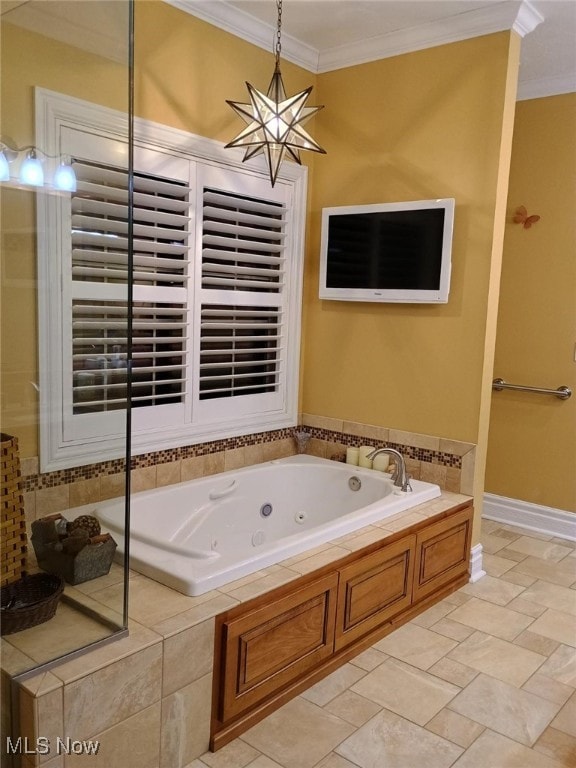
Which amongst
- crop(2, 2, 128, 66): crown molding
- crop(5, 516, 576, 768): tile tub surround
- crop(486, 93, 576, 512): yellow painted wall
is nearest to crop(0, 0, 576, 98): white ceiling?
crop(486, 93, 576, 512): yellow painted wall

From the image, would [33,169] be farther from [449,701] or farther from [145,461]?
[449,701]

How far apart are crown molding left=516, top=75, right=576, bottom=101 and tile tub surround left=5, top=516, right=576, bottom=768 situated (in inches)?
122

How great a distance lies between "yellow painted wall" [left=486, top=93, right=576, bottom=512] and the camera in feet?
13.9

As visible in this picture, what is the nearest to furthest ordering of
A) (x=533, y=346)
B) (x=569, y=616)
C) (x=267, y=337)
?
(x=569, y=616), (x=267, y=337), (x=533, y=346)

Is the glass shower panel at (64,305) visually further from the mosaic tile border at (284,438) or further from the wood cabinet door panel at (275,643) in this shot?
the mosaic tile border at (284,438)

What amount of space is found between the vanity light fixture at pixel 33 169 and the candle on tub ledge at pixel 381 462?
7.56 feet

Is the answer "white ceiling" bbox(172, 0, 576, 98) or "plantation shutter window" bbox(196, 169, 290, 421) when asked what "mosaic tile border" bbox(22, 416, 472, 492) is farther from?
"white ceiling" bbox(172, 0, 576, 98)

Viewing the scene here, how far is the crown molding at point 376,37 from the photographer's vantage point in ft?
10.7

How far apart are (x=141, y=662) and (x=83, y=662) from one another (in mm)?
172

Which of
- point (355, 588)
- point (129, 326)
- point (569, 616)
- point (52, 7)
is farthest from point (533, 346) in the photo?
point (52, 7)

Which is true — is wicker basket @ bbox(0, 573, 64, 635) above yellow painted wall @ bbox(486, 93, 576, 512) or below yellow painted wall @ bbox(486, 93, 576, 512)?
below

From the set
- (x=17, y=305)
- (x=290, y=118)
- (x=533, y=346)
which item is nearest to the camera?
(x=17, y=305)

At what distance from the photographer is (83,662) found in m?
1.88

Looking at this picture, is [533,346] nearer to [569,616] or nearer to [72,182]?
[569,616]
